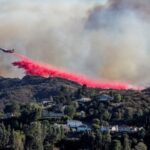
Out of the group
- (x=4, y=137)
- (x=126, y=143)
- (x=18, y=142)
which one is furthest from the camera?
(x=4, y=137)

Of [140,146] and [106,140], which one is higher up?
[106,140]

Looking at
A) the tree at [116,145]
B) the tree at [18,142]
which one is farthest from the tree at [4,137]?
the tree at [116,145]

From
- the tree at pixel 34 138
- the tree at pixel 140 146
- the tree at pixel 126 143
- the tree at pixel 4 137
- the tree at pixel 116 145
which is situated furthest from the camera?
the tree at pixel 4 137

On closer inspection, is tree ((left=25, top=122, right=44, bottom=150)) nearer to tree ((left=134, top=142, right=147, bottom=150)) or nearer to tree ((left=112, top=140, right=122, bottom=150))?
tree ((left=112, top=140, right=122, bottom=150))

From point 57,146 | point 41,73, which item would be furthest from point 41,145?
point 41,73

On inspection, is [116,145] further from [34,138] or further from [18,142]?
[18,142]

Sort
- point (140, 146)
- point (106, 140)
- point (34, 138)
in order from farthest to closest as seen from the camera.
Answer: point (34, 138) < point (106, 140) < point (140, 146)

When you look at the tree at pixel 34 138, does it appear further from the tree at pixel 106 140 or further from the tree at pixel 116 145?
the tree at pixel 116 145

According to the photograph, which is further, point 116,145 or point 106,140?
point 106,140

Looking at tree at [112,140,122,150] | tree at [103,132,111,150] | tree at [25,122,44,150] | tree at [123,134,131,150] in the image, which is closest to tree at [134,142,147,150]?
tree at [123,134,131,150]

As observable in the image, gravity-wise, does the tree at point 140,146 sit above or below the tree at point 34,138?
below

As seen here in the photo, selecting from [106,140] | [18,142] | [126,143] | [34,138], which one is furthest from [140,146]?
[18,142]

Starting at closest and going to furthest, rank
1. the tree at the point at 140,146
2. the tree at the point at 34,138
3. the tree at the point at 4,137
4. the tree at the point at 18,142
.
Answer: the tree at the point at 140,146 → the tree at the point at 18,142 → the tree at the point at 34,138 → the tree at the point at 4,137

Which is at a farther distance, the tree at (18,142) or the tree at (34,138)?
the tree at (34,138)
